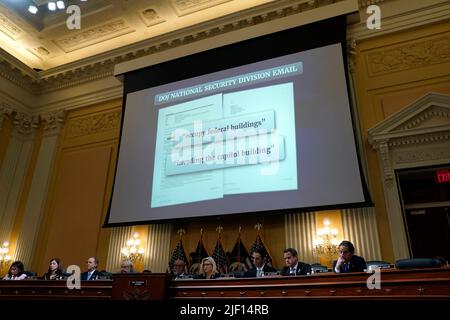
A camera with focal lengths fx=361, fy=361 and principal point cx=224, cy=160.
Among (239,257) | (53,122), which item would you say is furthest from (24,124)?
(239,257)

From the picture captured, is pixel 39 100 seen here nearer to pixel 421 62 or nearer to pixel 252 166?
pixel 252 166

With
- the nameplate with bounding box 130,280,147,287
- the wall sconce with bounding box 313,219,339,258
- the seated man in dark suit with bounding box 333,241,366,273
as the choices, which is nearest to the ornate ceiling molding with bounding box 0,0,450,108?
the wall sconce with bounding box 313,219,339,258

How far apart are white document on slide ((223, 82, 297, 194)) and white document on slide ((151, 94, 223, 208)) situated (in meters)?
0.21

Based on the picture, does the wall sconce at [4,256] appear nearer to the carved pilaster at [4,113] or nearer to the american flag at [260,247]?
the carved pilaster at [4,113]

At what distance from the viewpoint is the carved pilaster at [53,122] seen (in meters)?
8.80

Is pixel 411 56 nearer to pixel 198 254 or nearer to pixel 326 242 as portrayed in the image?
pixel 326 242

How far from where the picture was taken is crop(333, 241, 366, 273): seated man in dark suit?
3.32m

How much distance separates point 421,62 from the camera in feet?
19.2

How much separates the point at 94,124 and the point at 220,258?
4602 mm

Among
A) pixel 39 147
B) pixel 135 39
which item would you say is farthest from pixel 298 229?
pixel 39 147

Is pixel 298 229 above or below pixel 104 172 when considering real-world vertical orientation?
below

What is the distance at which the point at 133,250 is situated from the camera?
6.51 metres

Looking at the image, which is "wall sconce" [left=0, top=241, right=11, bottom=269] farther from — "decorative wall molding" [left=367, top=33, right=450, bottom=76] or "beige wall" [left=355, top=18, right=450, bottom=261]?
"decorative wall molding" [left=367, top=33, right=450, bottom=76]

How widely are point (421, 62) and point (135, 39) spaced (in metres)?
6.15
